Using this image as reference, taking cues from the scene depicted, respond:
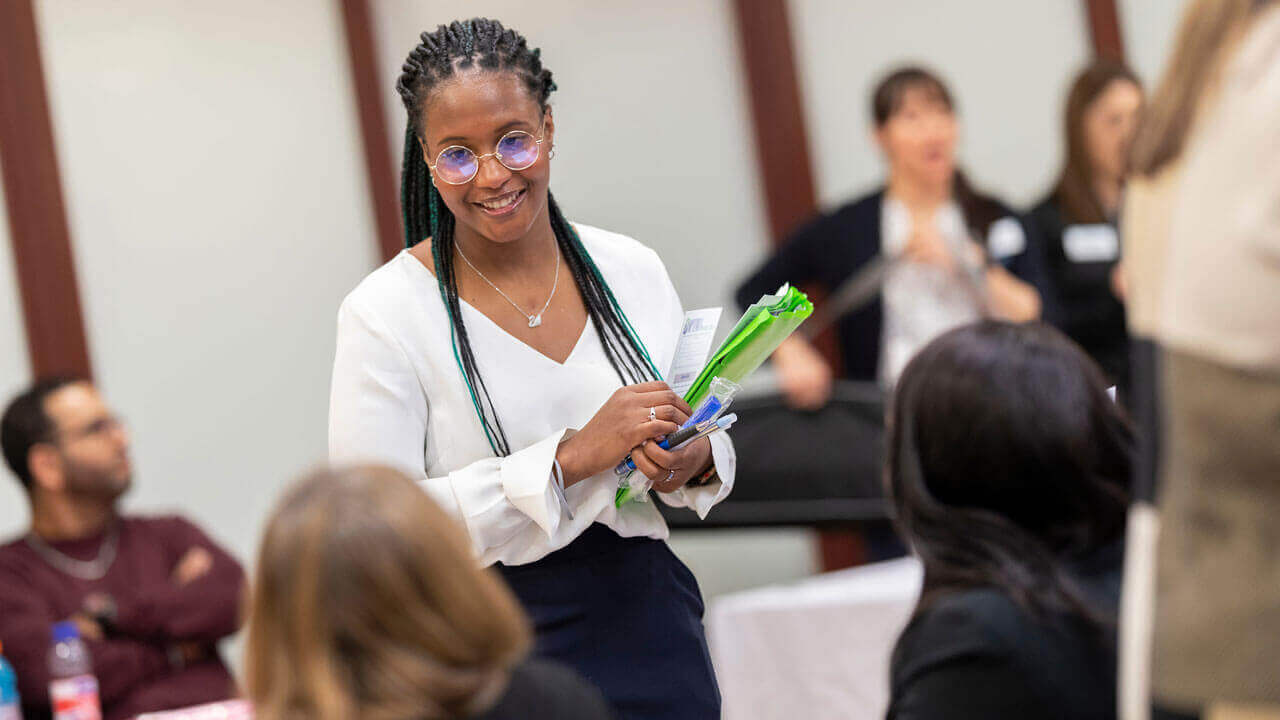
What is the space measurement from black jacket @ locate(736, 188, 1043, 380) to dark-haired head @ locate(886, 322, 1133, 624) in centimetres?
268

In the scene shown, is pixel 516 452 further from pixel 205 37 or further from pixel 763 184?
pixel 763 184

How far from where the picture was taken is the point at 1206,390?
125 cm

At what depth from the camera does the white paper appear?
2.13 meters

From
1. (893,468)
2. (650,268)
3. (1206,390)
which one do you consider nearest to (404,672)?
(1206,390)

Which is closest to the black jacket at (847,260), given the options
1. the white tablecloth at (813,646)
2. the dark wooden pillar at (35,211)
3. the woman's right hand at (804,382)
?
the woman's right hand at (804,382)

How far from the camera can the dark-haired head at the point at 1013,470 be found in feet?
5.90

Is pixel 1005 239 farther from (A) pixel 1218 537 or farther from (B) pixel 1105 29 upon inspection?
(A) pixel 1218 537

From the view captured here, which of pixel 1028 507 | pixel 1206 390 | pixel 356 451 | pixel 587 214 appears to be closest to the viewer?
pixel 1206 390

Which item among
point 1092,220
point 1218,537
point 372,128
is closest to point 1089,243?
point 1092,220

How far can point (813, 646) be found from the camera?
3.57 meters

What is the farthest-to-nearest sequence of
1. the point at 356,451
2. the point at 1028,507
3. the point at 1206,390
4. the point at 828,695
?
1. the point at 828,695
2. the point at 356,451
3. the point at 1028,507
4. the point at 1206,390

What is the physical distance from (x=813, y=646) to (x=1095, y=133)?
1.91 m

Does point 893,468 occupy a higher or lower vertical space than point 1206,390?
lower

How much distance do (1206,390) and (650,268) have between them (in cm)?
112
